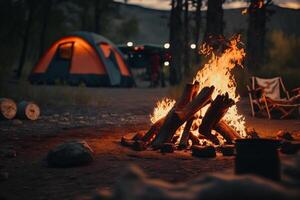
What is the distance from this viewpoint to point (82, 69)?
899 inches

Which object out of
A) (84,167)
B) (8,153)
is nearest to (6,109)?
(8,153)

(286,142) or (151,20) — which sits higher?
(151,20)

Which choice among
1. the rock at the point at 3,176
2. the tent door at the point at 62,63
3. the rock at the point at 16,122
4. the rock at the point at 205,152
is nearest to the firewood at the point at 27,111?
the rock at the point at 16,122

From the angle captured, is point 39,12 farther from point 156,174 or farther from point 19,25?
point 156,174

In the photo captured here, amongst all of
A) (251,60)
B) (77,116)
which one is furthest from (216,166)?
(251,60)

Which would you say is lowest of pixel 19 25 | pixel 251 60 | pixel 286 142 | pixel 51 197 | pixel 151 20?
pixel 51 197

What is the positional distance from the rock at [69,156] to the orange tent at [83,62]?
16.2m

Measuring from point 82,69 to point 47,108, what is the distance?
998 cm

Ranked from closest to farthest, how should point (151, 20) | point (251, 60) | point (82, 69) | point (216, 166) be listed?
point (216, 166) → point (251, 60) → point (82, 69) → point (151, 20)

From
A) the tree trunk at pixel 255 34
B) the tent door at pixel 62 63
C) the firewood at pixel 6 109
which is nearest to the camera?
the firewood at pixel 6 109

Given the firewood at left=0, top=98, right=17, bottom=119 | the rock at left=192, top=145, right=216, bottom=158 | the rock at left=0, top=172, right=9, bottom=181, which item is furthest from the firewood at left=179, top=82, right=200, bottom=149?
the firewood at left=0, top=98, right=17, bottom=119

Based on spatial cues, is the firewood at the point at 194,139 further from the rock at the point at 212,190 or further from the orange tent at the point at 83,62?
the orange tent at the point at 83,62

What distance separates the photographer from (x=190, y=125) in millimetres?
7293

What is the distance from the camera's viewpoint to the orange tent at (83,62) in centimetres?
2237
